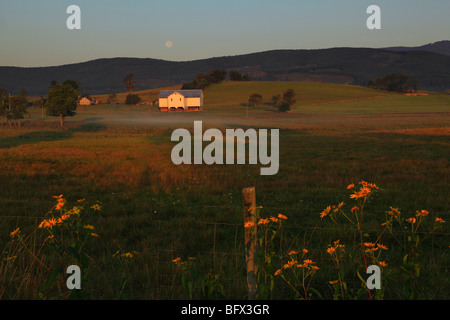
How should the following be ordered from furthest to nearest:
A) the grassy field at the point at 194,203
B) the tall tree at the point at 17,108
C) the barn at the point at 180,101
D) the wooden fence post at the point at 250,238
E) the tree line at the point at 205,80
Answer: the tree line at the point at 205,80 → the barn at the point at 180,101 → the tall tree at the point at 17,108 → the grassy field at the point at 194,203 → the wooden fence post at the point at 250,238

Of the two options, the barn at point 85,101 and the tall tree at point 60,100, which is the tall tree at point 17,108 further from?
the barn at point 85,101

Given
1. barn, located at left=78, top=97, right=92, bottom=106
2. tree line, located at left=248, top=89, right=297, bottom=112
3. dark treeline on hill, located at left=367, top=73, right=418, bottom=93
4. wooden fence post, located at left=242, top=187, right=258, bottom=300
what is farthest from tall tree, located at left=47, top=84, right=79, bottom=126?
dark treeline on hill, located at left=367, top=73, right=418, bottom=93

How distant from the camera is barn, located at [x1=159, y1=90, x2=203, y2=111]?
13418 cm

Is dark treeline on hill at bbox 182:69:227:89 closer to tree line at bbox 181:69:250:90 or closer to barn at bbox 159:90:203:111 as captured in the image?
tree line at bbox 181:69:250:90

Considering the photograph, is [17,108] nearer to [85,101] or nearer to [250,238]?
[250,238]

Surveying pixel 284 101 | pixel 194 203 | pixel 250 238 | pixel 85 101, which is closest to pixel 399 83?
pixel 284 101

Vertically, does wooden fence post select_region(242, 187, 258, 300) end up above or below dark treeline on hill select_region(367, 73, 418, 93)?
below

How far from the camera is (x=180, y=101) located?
134500 mm

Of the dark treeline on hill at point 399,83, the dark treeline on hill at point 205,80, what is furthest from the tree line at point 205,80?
the dark treeline on hill at point 399,83

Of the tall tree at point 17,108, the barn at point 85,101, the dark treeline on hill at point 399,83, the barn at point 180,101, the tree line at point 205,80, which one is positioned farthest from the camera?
the tree line at point 205,80

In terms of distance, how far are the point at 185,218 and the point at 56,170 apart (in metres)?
12.4

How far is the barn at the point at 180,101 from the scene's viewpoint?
440 ft
